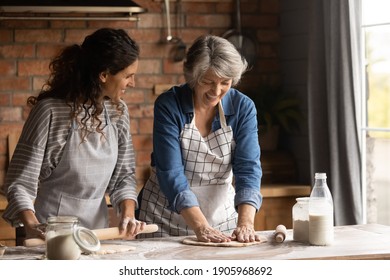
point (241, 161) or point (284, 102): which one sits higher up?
point (284, 102)

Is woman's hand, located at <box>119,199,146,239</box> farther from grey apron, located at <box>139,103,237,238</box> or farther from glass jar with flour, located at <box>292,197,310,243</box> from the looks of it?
glass jar with flour, located at <box>292,197,310,243</box>

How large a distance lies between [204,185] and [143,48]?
5.39 feet

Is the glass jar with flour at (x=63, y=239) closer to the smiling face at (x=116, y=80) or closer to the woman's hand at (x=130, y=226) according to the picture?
the woman's hand at (x=130, y=226)

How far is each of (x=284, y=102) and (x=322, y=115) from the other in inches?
13.4

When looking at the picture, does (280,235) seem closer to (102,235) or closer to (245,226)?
(245,226)

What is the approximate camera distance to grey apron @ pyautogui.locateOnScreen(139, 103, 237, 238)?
276 centimetres

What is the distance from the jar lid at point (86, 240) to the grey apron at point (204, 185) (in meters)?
0.58

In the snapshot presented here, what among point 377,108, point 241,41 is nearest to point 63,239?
point 377,108

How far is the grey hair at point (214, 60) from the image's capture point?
102 inches

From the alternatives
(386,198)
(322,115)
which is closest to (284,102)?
(322,115)

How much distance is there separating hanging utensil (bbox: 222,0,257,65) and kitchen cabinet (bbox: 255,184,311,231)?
78 cm

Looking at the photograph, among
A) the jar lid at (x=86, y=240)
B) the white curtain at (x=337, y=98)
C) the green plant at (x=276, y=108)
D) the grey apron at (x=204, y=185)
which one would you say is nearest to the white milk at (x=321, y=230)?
the grey apron at (x=204, y=185)

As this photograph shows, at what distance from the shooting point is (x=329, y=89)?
12.8ft

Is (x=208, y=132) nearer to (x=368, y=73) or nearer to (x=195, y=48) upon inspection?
(x=195, y=48)
